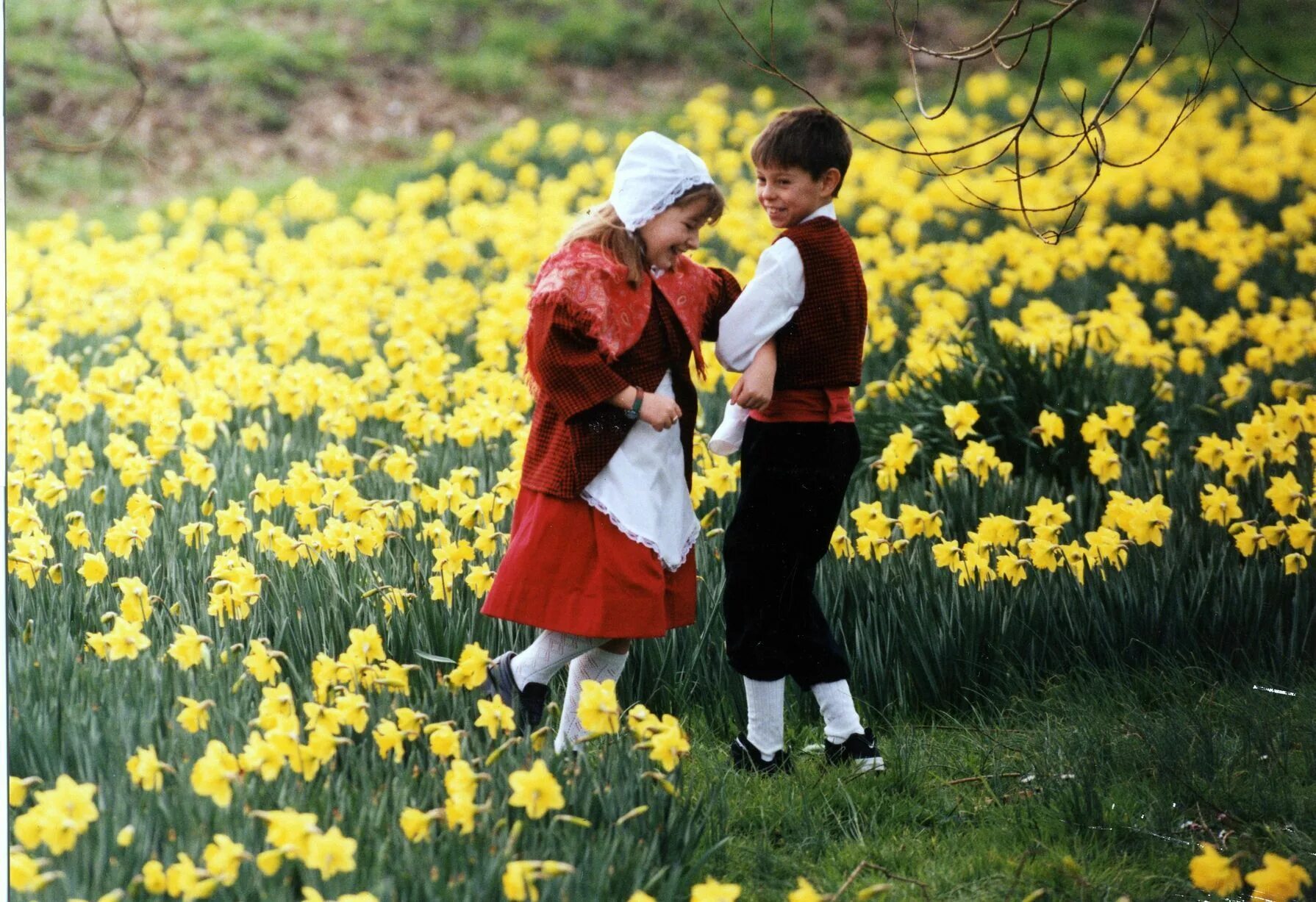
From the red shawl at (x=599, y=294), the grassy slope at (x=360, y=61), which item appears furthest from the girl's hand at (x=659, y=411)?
the grassy slope at (x=360, y=61)

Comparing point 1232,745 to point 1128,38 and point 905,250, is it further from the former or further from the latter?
point 1128,38

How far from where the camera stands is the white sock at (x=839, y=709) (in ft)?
9.71

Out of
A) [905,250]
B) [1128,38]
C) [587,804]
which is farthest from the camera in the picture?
[1128,38]

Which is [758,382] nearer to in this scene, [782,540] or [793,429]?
[793,429]

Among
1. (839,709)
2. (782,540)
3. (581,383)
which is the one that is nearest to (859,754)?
(839,709)

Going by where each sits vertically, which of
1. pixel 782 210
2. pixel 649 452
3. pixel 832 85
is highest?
pixel 832 85

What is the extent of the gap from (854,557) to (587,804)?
4.55 feet

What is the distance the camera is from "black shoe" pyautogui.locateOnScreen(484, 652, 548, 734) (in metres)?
2.92

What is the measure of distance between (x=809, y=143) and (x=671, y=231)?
334mm

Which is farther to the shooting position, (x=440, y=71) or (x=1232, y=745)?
(x=440, y=71)

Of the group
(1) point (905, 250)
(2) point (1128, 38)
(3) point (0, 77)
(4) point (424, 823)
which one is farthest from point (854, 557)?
(2) point (1128, 38)

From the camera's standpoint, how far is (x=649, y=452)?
2783 mm

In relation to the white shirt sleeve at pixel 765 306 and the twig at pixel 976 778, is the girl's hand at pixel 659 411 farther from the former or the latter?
the twig at pixel 976 778

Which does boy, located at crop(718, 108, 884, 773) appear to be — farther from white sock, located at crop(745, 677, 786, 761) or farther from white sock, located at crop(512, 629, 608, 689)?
white sock, located at crop(512, 629, 608, 689)
